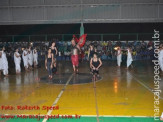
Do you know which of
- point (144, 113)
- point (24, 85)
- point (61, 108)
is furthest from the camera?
point (24, 85)

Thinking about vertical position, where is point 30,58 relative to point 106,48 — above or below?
below

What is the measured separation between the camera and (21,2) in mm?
24844

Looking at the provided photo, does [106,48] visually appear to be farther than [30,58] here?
Yes

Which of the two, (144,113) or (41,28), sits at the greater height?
(41,28)

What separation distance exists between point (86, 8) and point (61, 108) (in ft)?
60.4

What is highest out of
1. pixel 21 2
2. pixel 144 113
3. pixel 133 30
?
pixel 21 2

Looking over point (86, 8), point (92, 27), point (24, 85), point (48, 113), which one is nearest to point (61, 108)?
point (48, 113)

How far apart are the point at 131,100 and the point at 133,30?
97.7 ft

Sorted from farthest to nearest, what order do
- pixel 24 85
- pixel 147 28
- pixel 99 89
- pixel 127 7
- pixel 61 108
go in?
pixel 147 28 → pixel 127 7 → pixel 24 85 → pixel 99 89 → pixel 61 108

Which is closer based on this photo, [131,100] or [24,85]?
[131,100]

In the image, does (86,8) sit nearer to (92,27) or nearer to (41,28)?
(92,27)

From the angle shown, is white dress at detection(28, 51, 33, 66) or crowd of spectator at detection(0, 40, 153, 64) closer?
white dress at detection(28, 51, 33, 66)

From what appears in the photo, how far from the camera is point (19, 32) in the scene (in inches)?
1480

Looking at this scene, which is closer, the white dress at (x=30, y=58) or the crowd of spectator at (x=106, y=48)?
the white dress at (x=30, y=58)
